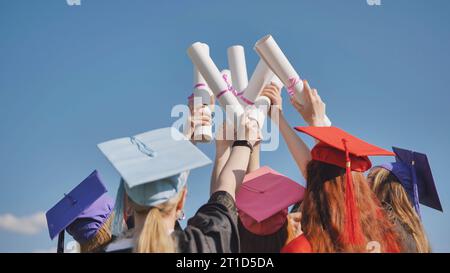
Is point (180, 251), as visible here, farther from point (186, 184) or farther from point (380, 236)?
point (380, 236)

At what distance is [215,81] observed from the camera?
3396 mm

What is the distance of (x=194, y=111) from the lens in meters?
3.69

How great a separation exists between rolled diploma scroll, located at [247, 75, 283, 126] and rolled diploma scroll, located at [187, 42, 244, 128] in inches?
3.2

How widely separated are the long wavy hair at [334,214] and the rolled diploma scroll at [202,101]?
823 millimetres

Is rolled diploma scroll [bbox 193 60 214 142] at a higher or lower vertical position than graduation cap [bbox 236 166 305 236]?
higher

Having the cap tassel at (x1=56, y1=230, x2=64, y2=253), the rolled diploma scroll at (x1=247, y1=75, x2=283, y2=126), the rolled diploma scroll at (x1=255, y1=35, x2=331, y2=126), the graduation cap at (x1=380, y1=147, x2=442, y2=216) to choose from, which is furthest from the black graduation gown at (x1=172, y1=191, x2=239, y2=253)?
the graduation cap at (x1=380, y1=147, x2=442, y2=216)

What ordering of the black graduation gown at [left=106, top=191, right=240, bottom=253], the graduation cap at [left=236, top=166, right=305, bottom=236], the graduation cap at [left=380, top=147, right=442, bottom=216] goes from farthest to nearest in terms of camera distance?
the graduation cap at [left=380, top=147, right=442, bottom=216] → the graduation cap at [left=236, top=166, right=305, bottom=236] → the black graduation gown at [left=106, top=191, right=240, bottom=253]

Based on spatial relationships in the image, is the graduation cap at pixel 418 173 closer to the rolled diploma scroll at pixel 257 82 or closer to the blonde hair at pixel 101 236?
the rolled diploma scroll at pixel 257 82

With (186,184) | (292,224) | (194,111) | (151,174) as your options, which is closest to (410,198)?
(292,224)

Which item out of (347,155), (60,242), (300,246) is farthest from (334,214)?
(60,242)

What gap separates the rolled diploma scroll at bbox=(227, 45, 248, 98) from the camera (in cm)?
384

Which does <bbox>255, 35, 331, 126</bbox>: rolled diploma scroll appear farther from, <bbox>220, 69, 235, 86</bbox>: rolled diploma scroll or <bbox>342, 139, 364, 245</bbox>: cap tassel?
<bbox>342, 139, 364, 245</bbox>: cap tassel

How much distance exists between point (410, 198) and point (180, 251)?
87.6 inches

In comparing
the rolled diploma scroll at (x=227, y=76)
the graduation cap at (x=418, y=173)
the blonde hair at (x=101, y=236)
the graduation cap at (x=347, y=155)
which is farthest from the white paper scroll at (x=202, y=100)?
the graduation cap at (x=418, y=173)
